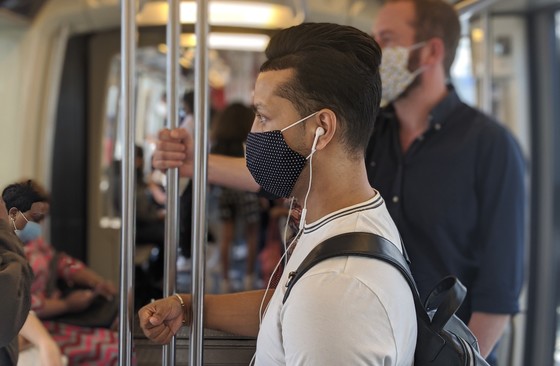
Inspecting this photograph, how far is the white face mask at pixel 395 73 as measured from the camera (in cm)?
231

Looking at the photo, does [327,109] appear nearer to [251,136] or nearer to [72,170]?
[251,136]

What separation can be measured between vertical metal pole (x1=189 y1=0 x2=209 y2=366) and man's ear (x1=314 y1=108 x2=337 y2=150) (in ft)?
0.90

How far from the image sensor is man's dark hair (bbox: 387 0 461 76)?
2.40 metres

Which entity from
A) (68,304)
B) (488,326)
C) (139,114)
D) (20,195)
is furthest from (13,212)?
(139,114)

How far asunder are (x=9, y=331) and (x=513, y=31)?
10.9 ft

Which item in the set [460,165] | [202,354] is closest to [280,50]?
[202,354]

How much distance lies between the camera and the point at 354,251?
120 cm

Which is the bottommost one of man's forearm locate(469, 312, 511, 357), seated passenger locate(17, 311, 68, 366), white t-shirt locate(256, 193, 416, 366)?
seated passenger locate(17, 311, 68, 366)

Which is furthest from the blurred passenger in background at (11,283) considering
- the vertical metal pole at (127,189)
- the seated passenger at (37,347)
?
the seated passenger at (37,347)

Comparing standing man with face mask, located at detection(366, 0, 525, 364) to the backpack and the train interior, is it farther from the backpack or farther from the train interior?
the backpack

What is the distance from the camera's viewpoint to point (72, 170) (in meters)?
4.84

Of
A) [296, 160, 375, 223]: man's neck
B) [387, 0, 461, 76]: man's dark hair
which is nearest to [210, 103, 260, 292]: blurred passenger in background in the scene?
[387, 0, 461, 76]: man's dark hair

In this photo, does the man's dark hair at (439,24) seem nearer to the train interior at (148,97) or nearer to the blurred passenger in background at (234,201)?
the train interior at (148,97)

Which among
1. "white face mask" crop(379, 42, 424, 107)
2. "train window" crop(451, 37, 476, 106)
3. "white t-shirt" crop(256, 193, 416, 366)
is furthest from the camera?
"train window" crop(451, 37, 476, 106)
